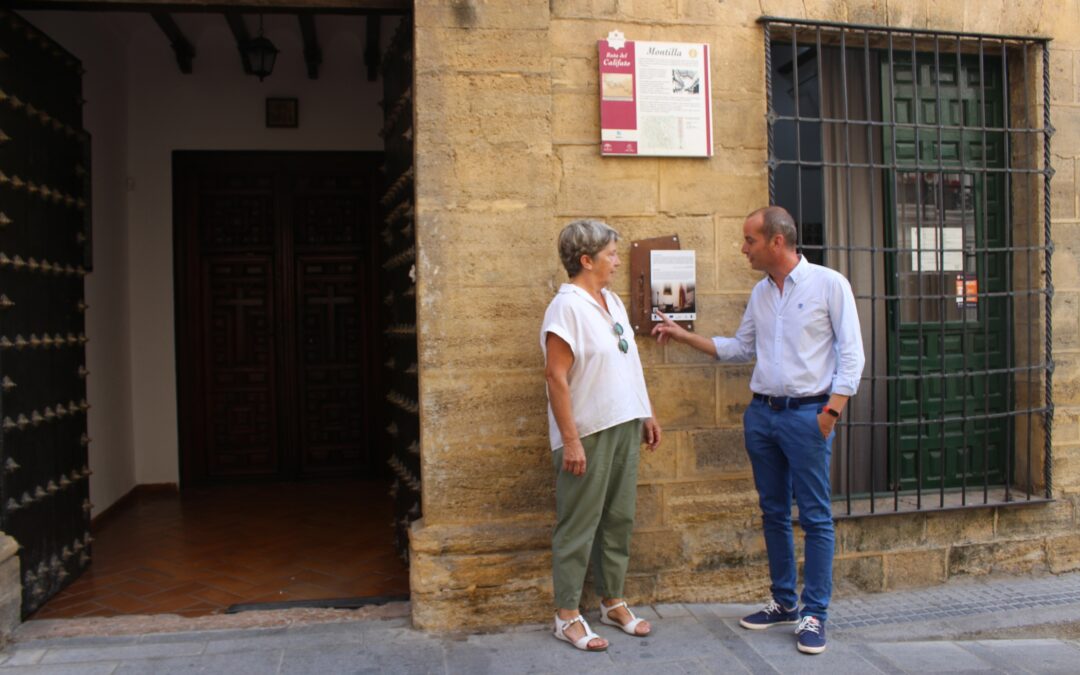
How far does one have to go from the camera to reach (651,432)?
13.1 feet

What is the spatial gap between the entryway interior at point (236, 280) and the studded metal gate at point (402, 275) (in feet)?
5.39

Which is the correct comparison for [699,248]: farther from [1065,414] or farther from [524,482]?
[1065,414]

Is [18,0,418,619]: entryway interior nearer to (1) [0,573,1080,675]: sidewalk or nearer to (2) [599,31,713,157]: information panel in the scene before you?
(1) [0,573,1080,675]: sidewalk

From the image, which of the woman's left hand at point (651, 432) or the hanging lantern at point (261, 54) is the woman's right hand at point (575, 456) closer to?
the woman's left hand at point (651, 432)

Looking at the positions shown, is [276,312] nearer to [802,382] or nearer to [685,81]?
[685,81]

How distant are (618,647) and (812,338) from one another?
1447 mm

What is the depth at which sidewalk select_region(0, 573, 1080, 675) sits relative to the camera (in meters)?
3.70

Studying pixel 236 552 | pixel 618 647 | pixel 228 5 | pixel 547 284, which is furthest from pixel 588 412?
pixel 236 552

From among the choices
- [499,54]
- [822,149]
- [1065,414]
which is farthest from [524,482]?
[1065,414]

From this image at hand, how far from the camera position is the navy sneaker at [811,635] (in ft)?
12.6

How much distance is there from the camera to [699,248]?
14.4 ft

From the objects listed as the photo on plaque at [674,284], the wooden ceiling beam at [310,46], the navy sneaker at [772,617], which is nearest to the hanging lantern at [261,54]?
the wooden ceiling beam at [310,46]

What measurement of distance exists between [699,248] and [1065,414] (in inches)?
84.6

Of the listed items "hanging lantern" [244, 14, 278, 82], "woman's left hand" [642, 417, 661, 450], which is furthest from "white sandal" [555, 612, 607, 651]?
"hanging lantern" [244, 14, 278, 82]
